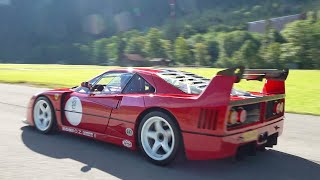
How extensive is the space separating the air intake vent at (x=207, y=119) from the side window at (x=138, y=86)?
94cm

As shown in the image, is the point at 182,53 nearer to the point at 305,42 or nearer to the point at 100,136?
the point at 305,42

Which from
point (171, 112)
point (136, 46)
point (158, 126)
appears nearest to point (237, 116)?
point (171, 112)

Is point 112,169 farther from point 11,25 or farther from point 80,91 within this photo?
point 11,25

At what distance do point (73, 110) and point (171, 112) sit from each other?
6.15 feet

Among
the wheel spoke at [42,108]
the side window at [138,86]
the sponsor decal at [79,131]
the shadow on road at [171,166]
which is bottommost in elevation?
the shadow on road at [171,166]

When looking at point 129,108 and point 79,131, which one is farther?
point 79,131

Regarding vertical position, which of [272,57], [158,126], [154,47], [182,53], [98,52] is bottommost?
[158,126]

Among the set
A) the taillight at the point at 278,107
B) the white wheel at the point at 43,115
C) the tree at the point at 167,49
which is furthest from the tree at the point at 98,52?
the taillight at the point at 278,107

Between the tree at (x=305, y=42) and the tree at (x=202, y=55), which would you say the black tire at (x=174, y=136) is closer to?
the tree at (x=305, y=42)

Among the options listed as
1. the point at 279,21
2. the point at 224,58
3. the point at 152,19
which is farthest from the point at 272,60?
the point at 152,19

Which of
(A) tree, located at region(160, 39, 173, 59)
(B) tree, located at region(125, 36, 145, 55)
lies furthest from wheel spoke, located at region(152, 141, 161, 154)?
(B) tree, located at region(125, 36, 145, 55)

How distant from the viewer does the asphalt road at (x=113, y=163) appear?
464cm

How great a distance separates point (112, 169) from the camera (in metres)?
4.81

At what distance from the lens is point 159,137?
5.07 meters
